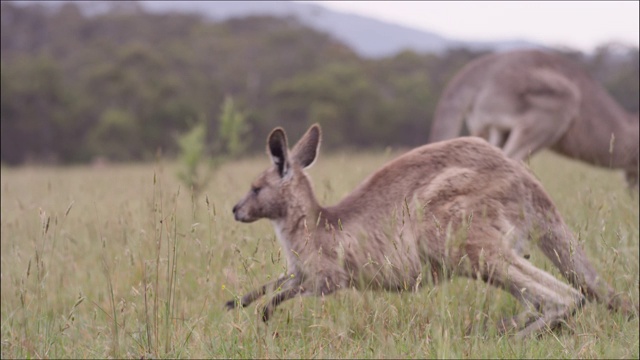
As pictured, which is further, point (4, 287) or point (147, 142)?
point (147, 142)

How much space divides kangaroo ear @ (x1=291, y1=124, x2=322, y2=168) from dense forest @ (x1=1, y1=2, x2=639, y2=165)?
19.9 meters

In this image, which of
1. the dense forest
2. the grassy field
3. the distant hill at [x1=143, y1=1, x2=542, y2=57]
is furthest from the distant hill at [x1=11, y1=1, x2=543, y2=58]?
the grassy field

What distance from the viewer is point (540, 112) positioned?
808 cm

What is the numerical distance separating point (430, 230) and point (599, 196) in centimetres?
171

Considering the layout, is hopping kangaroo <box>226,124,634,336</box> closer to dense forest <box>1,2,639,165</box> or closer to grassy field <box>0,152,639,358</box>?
grassy field <box>0,152,639,358</box>

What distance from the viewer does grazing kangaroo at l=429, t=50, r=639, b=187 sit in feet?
26.3

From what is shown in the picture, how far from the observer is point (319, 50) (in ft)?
153

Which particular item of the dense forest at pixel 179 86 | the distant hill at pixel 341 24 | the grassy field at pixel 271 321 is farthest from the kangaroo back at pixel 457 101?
the distant hill at pixel 341 24

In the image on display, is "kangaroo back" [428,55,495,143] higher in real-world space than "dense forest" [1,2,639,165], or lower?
higher

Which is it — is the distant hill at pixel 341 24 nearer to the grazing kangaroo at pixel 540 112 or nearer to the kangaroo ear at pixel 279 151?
the grazing kangaroo at pixel 540 112

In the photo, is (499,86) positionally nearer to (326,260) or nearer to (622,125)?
(622,125)

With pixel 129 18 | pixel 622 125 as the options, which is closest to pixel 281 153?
pixel 622 125

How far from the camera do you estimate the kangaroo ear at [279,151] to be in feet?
13.8

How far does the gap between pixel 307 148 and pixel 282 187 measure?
27 centimetres
